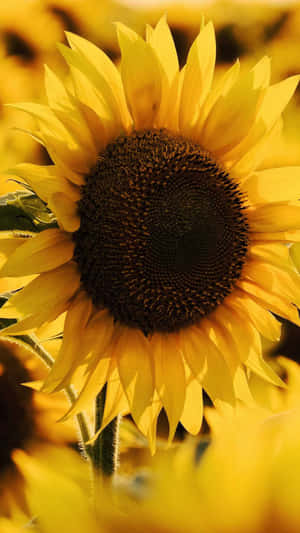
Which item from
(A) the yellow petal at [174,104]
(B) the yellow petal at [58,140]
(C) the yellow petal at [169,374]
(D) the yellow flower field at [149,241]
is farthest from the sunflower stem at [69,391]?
(A) the yellow petal at [174,104]

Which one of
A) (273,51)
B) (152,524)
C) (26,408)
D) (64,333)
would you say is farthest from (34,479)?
(273,51)

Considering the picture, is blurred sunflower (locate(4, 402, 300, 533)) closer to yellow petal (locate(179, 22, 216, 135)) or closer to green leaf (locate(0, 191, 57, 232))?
green leaf (locate(0, 191, 57, 232))

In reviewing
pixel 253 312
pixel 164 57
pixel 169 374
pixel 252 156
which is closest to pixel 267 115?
pixel 252 156

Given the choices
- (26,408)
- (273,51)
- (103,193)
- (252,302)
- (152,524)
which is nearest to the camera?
(152,524)

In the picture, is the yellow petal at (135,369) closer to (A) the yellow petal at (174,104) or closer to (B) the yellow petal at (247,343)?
(B) the yellow petal at (247,343)

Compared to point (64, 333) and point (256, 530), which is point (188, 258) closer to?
point (64, 333)

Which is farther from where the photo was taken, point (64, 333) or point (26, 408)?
point (26, 408)
